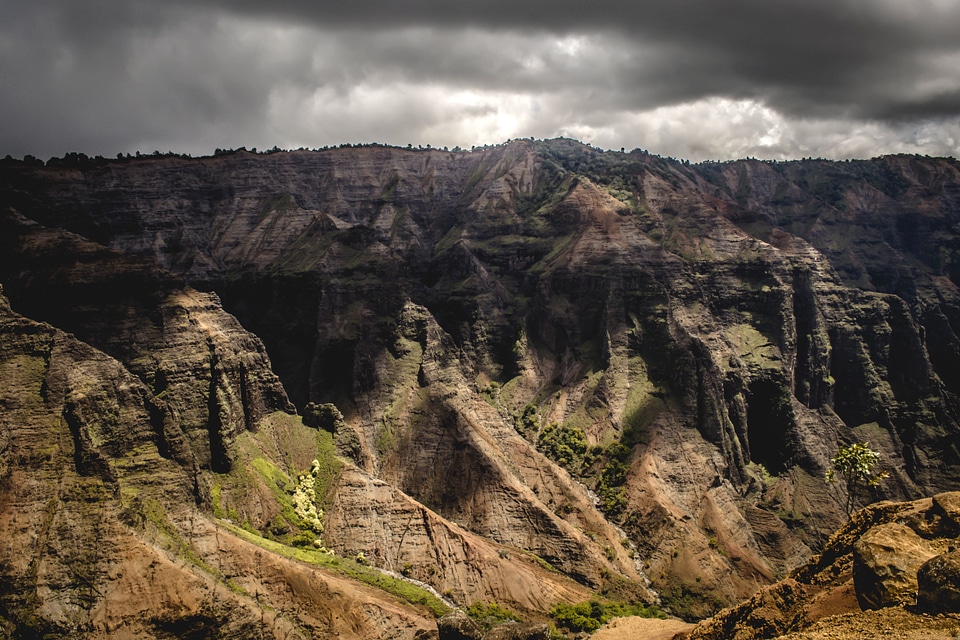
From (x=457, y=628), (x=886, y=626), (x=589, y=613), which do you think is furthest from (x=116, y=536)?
(x=886, y=626)

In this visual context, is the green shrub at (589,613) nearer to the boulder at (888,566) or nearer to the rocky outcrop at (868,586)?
the rocky outcrop at (868,586)

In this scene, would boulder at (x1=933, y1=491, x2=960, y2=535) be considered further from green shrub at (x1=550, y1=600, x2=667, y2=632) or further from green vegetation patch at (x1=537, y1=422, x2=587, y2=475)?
green vegetation patch at (x1=537, y1=422, x2=587, y2=475)

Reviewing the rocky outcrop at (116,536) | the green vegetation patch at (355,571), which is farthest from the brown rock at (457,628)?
the green vegetation patch at (355,571)

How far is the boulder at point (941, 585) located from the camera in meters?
26.3

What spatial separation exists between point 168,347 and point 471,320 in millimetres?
76784

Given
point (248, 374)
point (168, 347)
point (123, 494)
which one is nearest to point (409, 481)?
point (248, 374)

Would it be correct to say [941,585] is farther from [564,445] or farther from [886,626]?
[564,445]

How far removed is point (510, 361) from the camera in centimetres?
15700

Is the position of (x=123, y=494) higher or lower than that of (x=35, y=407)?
lower

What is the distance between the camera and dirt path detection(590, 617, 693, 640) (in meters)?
63.7

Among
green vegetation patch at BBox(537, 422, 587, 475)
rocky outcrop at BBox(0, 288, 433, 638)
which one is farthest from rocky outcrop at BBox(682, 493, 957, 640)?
green vegetation patch at BBox(537, 422, 587, 475)

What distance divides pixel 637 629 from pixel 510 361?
8793 centimetres

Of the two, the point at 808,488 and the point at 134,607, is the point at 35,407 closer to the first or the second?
the point at 134,607

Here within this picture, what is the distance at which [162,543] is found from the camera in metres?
69.6
